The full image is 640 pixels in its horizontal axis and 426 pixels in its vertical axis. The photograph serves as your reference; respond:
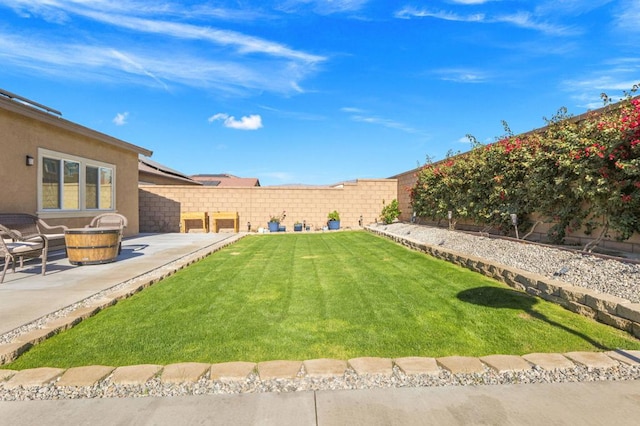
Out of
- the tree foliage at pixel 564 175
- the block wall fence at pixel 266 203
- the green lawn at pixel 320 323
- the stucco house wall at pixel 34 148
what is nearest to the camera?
the green lawn at pixel 320 323

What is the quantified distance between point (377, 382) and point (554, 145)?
559 cm

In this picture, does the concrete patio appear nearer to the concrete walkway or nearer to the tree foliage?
the concrete walkway

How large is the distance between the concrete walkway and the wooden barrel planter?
4.52m

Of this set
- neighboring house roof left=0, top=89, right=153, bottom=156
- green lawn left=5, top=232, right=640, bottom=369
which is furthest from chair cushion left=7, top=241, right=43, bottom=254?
neighboring house roof left=0, top=89, right=153, bottom=156

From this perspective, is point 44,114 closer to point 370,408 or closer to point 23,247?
point 23,247

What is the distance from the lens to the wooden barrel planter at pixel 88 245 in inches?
A: 229

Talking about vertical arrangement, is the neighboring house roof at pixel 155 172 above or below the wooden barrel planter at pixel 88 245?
above

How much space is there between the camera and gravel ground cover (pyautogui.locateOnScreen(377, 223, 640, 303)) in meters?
3.54

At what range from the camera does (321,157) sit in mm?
27047

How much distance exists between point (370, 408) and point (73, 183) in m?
9.61

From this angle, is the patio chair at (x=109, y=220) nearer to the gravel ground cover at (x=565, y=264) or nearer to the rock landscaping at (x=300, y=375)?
the rock landscaping at (x=300, y=375)

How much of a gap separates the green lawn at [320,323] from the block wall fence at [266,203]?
9.83 meters

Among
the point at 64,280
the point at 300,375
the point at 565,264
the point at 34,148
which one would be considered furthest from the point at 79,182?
the point at 565,264

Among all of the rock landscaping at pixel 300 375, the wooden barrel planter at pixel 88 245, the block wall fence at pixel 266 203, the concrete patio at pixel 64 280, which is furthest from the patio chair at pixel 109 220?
the block wall fence at pixel 266 203
